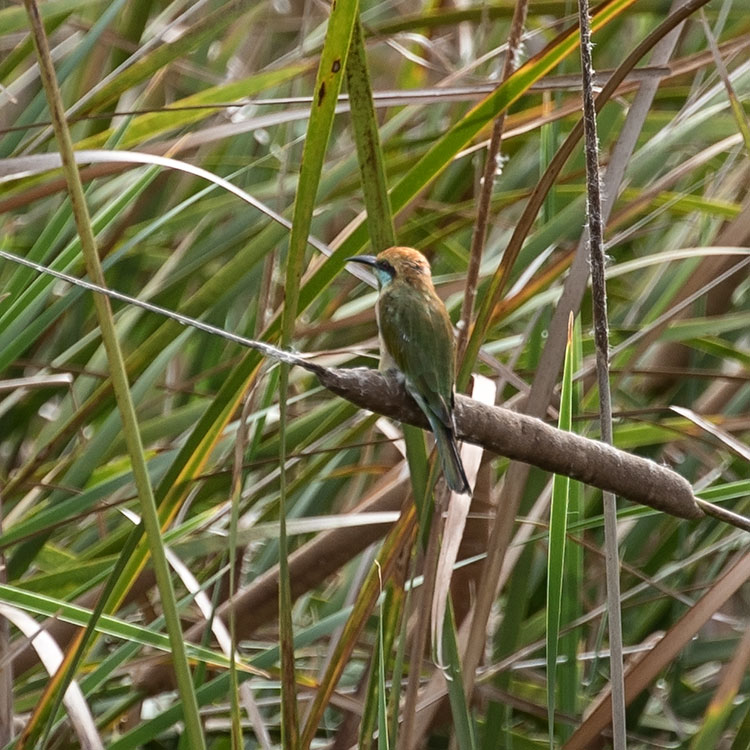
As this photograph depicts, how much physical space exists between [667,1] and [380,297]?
644 mm

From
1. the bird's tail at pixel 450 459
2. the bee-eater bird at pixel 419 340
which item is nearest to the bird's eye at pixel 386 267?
the bee-eater bird at pixel 419 340

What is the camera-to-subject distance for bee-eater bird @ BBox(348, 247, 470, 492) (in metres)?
1.16

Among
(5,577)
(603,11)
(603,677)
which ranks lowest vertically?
(603,677)

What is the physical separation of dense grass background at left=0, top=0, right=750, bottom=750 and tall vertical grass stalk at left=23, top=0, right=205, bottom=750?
0.8 inches

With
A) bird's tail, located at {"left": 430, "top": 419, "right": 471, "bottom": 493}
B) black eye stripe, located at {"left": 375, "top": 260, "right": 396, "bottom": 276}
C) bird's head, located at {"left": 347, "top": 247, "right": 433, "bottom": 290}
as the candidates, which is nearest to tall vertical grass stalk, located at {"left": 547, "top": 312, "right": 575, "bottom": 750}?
bird's tail, located at {"left": 430, "top": 419, "right": 471, "bottom": 493}

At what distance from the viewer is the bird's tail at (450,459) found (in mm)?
1130

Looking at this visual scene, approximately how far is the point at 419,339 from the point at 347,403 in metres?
0.18

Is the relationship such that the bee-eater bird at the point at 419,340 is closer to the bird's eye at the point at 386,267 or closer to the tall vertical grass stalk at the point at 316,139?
the bird's eye at the point at 386,267

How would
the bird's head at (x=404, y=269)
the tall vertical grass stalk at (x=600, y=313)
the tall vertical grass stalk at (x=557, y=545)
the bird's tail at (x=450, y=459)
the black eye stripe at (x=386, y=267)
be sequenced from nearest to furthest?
the tall vertical grass stalk at (x=600, y=313)
the tall vertical grass stalk at (x=557, y=545)
the bird's tail at (x=450, y=459)
the black eye stripe at (x=386, y=267)
the bird's head at (x=404, y=269)

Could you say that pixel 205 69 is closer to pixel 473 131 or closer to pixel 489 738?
pixel 473 131

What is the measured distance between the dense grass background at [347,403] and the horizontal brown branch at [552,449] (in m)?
0.09

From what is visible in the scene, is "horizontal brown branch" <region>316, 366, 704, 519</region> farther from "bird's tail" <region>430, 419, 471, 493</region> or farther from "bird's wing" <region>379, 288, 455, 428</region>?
"bird's wing" <region>379, 288, 455, 428</region>

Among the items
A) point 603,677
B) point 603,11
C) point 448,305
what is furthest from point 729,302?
point 603,11

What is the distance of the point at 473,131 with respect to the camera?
3.63ft
